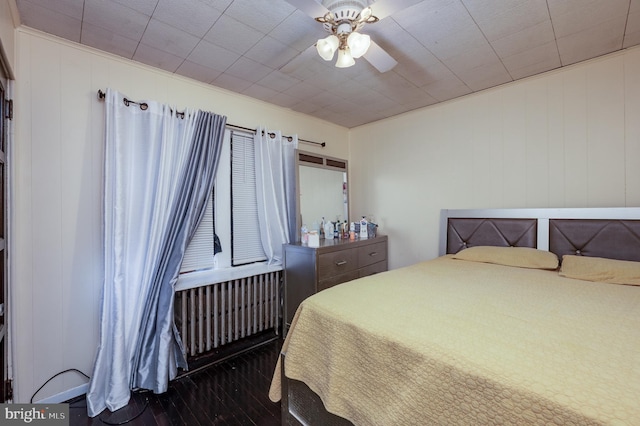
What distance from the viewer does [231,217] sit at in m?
2.84

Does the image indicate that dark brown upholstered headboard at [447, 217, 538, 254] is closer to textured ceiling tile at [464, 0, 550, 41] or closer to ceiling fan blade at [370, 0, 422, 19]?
textured ceiling tile at [464, 0, 550, 41]

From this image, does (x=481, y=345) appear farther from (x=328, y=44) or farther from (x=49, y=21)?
(x=49, y=21)

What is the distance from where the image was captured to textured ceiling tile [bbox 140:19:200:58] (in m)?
1.83

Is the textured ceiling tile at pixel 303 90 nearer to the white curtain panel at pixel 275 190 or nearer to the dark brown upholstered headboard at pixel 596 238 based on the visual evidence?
the white curtain panel at pixel 275 190

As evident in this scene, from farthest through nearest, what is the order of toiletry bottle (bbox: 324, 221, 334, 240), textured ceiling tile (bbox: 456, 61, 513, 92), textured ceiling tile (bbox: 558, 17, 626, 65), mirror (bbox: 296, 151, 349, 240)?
toiletry bottle (bbox: 324, 221, 334, 240) → mirror (bbox: 296, 151, 349, 240) → textured ceiling tile (bbox: 456, 61, 513, 92) → textured ceiling tile (bbox: 558, 17, 626, 65)

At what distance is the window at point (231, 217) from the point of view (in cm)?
265

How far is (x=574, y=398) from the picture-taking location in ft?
2.40

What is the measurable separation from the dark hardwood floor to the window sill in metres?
0.70

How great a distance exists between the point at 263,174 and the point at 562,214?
2743 mm

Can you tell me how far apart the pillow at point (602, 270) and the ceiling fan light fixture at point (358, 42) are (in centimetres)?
205

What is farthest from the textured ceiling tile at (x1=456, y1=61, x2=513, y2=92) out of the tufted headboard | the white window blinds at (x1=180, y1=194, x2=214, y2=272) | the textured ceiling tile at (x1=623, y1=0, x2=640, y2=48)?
the white window blinds at (x1=180, y1=194, x2=214, y2=272)

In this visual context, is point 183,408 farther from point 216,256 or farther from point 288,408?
point 216,256

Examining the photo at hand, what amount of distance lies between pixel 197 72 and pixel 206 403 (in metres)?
2.57

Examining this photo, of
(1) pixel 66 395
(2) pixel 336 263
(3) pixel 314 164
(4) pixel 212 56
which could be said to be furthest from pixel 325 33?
(1) pixel 66 395
